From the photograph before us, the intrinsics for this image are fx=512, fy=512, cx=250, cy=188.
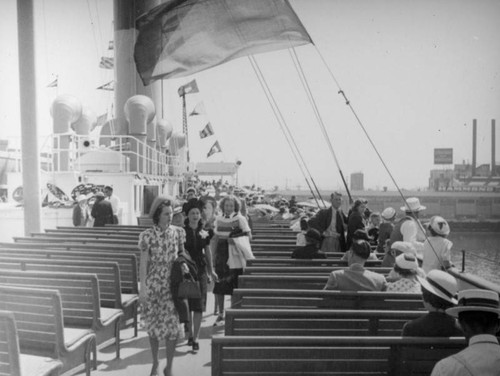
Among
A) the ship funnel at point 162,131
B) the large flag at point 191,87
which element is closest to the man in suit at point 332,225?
the ship funnel at point 162,131

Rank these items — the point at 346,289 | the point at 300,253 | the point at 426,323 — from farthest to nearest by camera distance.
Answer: the point at 300,253
the point at 346,289
the point at 426,323

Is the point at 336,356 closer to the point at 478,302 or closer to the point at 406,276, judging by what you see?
the point at 478,302

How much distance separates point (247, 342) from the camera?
286 cm

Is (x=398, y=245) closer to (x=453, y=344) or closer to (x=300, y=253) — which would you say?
(x=300, y=253)

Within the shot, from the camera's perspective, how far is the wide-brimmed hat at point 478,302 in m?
2.21

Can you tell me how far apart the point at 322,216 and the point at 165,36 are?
353 cm

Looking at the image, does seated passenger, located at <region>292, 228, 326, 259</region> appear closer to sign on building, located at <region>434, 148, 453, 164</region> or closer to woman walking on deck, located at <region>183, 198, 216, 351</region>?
woman walking on deck, located at <region>183, 198, 216, 351</region>

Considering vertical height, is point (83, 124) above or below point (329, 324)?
above

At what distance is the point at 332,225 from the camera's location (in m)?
7.84

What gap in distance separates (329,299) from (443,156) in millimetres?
130040

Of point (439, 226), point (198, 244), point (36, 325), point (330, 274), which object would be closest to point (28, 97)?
point (198, 244)

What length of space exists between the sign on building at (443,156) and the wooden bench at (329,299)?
127661 millimetres

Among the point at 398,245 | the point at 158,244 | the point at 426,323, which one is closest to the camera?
the point at 426,323

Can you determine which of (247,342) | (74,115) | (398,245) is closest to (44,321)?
(247,342)
